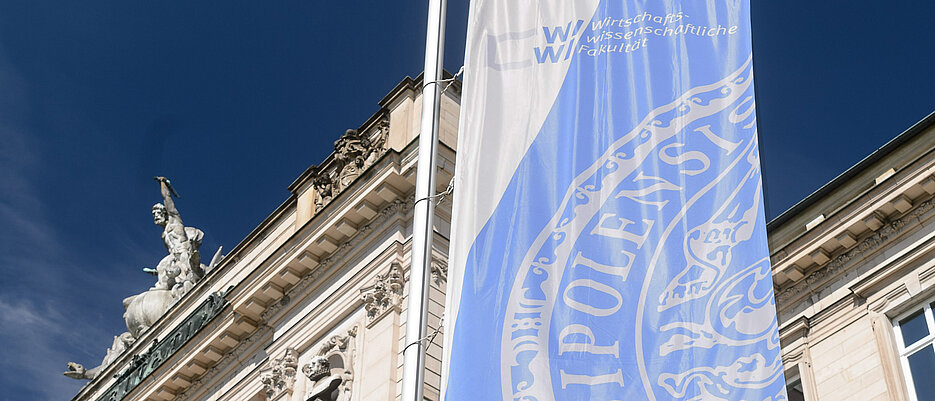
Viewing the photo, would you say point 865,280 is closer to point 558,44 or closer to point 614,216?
point 558,44

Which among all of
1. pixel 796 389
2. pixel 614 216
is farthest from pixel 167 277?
pixel 614 216

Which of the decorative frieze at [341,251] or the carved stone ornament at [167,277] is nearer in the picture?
the decorative frieze at [341,251]

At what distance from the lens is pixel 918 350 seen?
58.3 feet

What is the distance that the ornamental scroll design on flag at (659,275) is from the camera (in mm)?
6816

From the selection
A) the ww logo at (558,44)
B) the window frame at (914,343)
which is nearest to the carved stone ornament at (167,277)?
the window frame at (914,343)

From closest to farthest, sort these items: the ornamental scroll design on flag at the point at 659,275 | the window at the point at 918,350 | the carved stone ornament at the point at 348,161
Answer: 1. the ornamental scroll design on flag at the point at 659,275
2. the window at the point at 918,350
3. the carved stone ornament at the point at 348,161

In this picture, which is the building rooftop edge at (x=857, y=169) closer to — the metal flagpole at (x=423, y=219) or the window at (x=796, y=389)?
the window at (x=796, y=389)

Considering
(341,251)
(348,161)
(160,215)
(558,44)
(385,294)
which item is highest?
(160,215)

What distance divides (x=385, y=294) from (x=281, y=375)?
3.17m

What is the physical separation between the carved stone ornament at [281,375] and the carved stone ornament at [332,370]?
31.2 inches

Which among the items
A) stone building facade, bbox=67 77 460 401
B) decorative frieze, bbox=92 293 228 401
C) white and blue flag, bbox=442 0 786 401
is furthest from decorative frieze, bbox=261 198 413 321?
white and blue flag, bbox=442 0 786 401

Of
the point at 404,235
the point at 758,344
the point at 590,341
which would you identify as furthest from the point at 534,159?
the point at 404,235

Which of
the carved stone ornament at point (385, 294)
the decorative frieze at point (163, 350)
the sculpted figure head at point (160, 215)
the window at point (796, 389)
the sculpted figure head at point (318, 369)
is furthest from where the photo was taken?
the sculpted figure head at point (160, 215)

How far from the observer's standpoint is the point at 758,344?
6793mm
